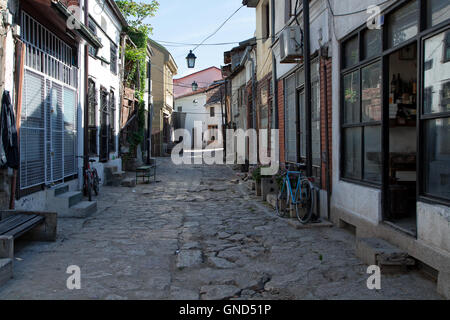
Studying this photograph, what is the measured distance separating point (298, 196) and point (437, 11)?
3.69 meters

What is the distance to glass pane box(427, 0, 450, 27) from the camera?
149 inches

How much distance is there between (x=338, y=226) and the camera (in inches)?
253

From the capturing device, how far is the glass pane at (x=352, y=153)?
5969 millimetres

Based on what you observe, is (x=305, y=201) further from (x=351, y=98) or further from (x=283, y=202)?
(x=351, y=98)

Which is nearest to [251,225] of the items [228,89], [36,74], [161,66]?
[36,74]

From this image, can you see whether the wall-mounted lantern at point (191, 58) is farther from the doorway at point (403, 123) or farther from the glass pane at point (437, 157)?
the glass pane at point (437, 157)

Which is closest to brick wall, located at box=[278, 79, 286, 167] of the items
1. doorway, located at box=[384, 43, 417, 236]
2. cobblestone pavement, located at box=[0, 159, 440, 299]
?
cobblestone pavement, located at box=[0, 159, 440, 299]

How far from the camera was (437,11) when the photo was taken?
155 inches

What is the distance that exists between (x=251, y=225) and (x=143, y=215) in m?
2.32

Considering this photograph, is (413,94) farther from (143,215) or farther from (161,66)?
(161,66)

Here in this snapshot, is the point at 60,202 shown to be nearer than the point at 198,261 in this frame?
No

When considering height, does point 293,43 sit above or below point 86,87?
above

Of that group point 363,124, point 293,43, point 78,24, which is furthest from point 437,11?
point 78,24

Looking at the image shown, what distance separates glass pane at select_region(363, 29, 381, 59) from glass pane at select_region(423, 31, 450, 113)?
1250mm
